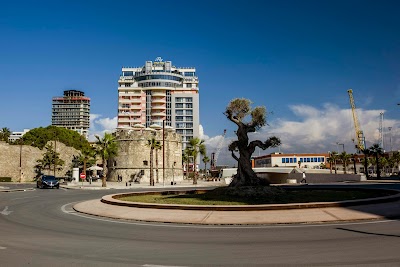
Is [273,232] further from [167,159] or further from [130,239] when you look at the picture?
[167,159]

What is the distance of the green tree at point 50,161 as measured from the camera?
254 ft

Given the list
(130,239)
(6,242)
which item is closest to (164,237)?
(130,239)

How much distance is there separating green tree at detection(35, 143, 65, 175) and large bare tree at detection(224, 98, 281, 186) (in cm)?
6242

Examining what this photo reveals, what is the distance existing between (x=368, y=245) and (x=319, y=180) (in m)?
58.7

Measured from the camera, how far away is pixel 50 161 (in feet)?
254

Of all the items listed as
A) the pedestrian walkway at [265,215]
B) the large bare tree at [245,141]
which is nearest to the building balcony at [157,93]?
the large bare tree at [245,141]

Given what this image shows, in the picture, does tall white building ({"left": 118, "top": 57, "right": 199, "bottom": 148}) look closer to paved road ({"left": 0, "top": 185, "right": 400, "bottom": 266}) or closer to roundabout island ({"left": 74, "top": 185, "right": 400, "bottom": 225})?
roundabout island ({"left": 74, "top": 185, "right": 400, "bottom": 225})

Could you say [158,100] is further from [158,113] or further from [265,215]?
[265,215]

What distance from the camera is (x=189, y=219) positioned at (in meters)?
13.3

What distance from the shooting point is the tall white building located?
142 meters

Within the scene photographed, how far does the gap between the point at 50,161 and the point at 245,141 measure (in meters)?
65.6

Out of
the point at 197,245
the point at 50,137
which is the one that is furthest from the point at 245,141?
the point at 50,137

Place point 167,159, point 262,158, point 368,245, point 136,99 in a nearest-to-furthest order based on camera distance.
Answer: point 368,245
point 167,159
point 136,99
point 262,158

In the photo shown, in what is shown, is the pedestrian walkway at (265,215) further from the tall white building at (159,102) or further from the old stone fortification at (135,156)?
the tall white building at (159,102)
